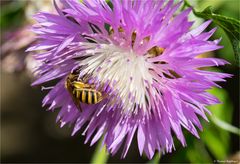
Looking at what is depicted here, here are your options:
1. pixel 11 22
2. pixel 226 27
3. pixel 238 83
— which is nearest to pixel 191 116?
pixel 226 27

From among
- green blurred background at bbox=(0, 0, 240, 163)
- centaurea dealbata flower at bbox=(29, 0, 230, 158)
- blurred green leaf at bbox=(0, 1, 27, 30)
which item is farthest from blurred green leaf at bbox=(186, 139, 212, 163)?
blurred green leaf at bbox=(0, 1, 27, 30)

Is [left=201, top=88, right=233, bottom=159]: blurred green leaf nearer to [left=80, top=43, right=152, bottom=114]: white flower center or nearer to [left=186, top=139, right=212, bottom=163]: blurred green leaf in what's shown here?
[left=186, top=139, right=212, bottom=163]: blurred green leaf

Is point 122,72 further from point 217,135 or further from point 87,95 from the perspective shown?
point 217,135

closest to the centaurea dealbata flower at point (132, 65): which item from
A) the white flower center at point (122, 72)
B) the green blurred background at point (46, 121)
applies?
the white flower center at point (122, 72)

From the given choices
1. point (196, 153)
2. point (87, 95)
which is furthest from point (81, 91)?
point (196, 153)

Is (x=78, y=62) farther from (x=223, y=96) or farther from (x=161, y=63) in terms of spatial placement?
(x=223, y=96)

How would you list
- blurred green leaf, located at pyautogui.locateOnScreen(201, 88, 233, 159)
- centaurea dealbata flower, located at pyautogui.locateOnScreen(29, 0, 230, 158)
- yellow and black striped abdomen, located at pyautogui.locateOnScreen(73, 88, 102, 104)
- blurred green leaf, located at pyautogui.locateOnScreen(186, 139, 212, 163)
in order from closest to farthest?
centaurea dealbata flower, located at pyautogui.locateOnScreen(29, 0, 230, 158) → yellow and black striped abdomen, located at pyautogui.locateOnScreen(73, 88, 102, 104) → blurred green leaf, located at pyautogui.locateOnScreen(186, 139, 212, 163) → blurred green leaf, located at pyautogui.locateOnScreen(201, 88, 233, 159)

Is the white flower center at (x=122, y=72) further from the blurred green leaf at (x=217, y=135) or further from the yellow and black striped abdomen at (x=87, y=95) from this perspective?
the blurred green leaf at (x=217, y=135)
